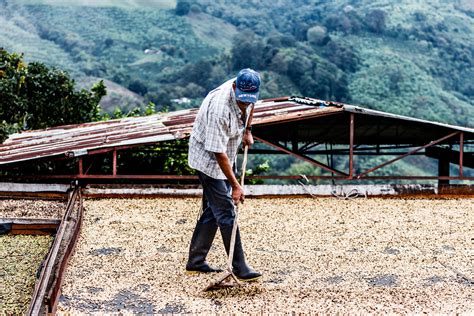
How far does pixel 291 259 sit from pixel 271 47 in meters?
49.4

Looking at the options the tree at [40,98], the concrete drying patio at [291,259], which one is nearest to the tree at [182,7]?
the tree at [40,98]

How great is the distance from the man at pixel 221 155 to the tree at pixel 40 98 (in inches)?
416

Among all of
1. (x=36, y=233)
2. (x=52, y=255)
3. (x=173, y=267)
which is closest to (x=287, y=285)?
(x=173, y=267)

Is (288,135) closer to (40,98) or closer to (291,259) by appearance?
(291,259)

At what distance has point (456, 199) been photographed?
8.51 m

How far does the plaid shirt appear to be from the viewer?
404 centimetres

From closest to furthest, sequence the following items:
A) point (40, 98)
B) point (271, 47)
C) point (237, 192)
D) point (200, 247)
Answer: point (237, 192)
point (200, 247)
point (40, 98)
point (271, 47)

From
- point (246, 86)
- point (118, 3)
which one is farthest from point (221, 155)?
point (118, 3)

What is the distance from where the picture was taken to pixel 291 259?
17.1 ft

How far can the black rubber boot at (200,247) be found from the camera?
4531 millimetres

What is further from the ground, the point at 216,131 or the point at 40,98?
the point at 216,131

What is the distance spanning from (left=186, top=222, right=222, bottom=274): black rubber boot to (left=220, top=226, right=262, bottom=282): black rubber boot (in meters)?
0.18

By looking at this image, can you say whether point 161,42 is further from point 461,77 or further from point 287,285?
point 287,285

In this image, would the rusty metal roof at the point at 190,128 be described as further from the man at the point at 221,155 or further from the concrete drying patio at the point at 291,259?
the man at the point at 221,155
